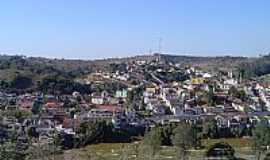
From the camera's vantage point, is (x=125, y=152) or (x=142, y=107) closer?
(x=125, y=152)

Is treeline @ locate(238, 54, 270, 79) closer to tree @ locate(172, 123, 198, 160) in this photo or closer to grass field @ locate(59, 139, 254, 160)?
grass field @ locate(59, 139, 254, 160)

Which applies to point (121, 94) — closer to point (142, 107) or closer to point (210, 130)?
point (142, 107)

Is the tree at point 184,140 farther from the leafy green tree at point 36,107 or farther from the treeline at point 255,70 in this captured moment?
the treeline at point 255,70

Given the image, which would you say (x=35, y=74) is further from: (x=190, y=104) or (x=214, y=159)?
(x=214, y=159)

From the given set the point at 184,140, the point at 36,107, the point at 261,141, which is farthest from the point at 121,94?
the point at 261,141

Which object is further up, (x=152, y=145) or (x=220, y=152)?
(x=152, y=145)

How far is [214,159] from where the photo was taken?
23.6 m

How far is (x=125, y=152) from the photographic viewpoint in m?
23.3

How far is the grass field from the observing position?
22109 mm

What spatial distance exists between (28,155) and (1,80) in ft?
116

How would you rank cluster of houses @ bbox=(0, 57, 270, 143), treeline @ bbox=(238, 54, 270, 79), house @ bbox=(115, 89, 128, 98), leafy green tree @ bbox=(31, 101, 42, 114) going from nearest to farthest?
cluster of houses @ bbox=(0, 57, 270, 143), leafy green tree @ bbox=(31, 101, 42, 114), house @ bbox=(115, 89, 128, 98), treeline @ bbox=(238, 54, 270, 79)

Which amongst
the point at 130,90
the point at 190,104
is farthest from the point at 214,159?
the point at 130,90

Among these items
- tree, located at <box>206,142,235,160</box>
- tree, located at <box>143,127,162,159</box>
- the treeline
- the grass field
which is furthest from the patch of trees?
tree, located at <box>143,127,162,159</box>

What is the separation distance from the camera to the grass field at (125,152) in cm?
2211
